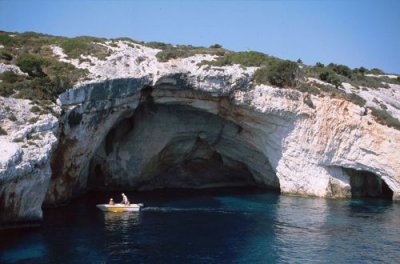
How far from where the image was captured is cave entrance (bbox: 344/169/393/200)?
48.7m

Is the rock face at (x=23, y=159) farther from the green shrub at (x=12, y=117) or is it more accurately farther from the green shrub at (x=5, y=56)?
the green shrub at (x=5, y=56)

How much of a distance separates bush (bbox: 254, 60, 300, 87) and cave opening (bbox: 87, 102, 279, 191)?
A: 604 cm

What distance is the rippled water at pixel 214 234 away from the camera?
26.1m

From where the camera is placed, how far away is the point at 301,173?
46.8 m

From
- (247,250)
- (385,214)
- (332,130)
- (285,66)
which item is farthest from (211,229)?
(285,66)

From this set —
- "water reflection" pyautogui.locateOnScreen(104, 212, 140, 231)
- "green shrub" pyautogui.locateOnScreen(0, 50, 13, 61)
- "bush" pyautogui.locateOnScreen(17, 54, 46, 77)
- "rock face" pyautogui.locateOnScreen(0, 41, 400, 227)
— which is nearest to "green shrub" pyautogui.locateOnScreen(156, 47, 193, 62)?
"rock face" pyautogui.locateOnScreen(0, 41, 400, 227)

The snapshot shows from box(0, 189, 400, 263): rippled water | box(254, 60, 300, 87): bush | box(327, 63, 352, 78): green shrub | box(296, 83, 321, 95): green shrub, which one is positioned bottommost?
box(0, 189, 400, 263): rippled water

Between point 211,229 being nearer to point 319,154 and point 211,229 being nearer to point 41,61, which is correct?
point 319,154

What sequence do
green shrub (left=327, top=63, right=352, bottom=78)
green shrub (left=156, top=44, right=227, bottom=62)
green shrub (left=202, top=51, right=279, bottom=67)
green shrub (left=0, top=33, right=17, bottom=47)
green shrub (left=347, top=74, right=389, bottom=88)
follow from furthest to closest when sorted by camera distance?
green shrub (left=327, top=63, right=352, bottom=78), green shrub (left=347, top=74, right=389, bottom=88), green shrub (left=202, top=51, right=279, bottom=67), green shrub (left=156, top=44, right=227, bottom=62), green shrub (left=0, top=33, right=17, bottom=47)

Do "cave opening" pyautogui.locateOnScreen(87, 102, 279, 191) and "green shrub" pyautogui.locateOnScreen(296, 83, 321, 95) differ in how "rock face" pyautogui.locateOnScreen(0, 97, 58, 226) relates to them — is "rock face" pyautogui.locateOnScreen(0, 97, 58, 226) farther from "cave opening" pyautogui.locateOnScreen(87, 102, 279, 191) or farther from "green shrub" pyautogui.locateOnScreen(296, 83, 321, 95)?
"green shrub" pyautogui.locateOnScreen(296, 83, 321, 95)

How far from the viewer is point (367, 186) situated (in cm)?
4938

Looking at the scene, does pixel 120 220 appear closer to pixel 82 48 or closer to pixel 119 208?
pixel 119 208

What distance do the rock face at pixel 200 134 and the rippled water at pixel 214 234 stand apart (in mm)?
4248

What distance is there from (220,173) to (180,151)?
6708 millimetres
